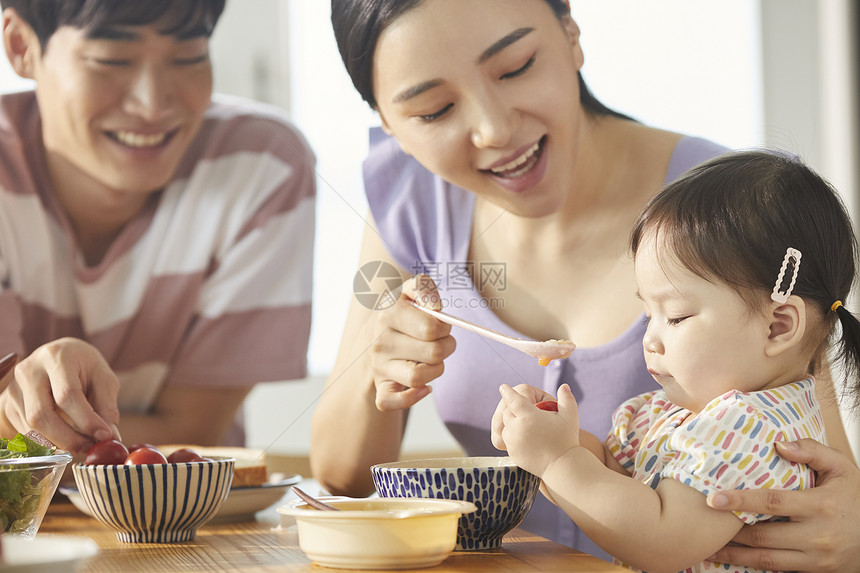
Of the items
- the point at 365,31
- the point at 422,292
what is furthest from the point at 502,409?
the point at 365,31

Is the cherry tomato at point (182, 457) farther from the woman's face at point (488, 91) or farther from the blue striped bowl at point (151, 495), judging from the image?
the woman's face at point (488, 91)

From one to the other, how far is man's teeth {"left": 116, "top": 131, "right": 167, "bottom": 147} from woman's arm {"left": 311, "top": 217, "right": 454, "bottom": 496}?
51 centimetres

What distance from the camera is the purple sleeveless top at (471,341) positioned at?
0.83 m

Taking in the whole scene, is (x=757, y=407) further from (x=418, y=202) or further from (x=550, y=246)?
(x=418, y=202)

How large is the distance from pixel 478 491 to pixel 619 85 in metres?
1.33

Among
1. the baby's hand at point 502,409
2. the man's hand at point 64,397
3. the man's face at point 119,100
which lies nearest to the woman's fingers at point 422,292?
the baby's hand at point 502,409

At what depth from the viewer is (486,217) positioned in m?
0.91

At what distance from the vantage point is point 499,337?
28.4 inches

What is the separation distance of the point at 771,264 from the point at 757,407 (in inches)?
4.6

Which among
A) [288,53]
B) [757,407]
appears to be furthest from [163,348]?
[757,407]

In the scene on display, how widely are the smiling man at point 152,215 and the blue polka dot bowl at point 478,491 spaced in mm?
688

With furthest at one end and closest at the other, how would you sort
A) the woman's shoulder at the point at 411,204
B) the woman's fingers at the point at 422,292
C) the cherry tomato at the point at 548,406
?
the woman's shoulder at the point at 411,204 → the woman's fingers at the point at 422,292 → the cherry tomato at the point at 548,406

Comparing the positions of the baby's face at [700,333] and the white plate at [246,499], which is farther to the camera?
the white plate at [246,499]

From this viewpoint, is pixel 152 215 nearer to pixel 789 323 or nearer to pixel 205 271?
pixel 205 271
